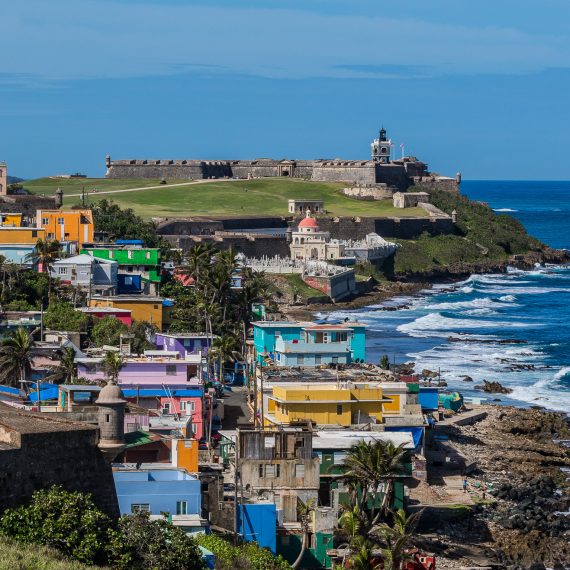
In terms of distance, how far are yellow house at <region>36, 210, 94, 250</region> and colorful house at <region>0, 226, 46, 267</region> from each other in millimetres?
5752

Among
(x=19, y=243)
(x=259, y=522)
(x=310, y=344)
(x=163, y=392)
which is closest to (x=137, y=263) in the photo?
(x=19, y=243)

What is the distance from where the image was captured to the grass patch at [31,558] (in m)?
24.0

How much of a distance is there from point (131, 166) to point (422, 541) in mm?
154019

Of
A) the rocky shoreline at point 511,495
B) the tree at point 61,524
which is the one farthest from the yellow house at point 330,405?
Answer: the tree at point 61,524

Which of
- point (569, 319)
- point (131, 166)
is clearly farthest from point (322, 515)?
point (131, 166)

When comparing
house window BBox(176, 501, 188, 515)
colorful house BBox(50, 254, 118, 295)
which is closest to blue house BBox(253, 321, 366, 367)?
colorful house BBox(50, 254, 118, 295)

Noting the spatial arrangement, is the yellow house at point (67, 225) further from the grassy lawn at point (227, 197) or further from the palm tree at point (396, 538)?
the palm tree at point (396, 538)

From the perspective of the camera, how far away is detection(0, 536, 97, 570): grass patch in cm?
2396

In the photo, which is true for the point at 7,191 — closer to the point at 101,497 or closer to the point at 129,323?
the point at 129,323

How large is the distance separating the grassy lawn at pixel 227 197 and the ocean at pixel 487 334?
84.3 feet

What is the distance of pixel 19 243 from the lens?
84.1 metres

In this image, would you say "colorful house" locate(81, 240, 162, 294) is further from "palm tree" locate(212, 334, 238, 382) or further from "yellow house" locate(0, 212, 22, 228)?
"palm tree" locate(212, 334, 238, 382)

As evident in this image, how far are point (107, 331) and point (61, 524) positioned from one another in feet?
125

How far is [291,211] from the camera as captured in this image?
15775 cm
